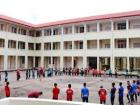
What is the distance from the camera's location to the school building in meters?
36.2

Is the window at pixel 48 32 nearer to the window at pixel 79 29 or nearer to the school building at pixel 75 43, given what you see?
the school building at pixel 75 43

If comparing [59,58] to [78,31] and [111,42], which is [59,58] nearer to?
[78,31]

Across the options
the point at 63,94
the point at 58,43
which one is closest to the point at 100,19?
the point at 58,43

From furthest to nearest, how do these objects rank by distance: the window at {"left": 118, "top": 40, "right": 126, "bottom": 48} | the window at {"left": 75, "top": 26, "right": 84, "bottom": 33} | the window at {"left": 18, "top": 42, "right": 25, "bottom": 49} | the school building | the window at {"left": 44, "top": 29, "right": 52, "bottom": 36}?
1. the window at {"left": 44, "top": 29, "right": 52, "bottom": 36}
2. the window at {"left": 18, "top": 42, "right": 25, "bottom": 49}
3. the window at {"left": 75, "top": 26, "right": 84, "bottom": 33}
4. the window at {"left": 118, "top": 40, "right": 126, "bottom": 48}
5. the school building

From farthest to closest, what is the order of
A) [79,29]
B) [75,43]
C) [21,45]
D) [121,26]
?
1. [21,45]
2. [75,43]
3. [79,29]
4. [121,26]

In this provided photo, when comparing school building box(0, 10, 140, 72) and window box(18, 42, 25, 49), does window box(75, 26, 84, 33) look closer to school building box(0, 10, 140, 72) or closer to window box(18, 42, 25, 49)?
school building box(0, 10, 140, 72)

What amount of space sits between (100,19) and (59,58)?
12.4 metres

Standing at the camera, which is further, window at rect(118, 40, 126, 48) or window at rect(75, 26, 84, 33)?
window at rect(75, 26, 84, 33)

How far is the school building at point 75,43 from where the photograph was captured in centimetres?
3622

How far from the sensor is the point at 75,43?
141 ft

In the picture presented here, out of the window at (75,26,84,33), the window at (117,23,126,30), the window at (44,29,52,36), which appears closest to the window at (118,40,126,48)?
the window at (117,23,126,30)

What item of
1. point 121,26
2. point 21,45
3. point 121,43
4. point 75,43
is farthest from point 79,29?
point 21,45

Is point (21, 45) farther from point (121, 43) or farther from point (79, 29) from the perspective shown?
point (121, 43)

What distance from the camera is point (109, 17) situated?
37.1 meters
